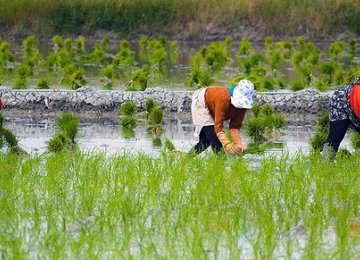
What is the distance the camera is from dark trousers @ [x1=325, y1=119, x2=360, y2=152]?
8523 millimetres

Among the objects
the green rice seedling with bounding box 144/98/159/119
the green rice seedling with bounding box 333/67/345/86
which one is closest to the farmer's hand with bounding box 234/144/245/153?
the green rice seedling with bounding box 144/98/159/119

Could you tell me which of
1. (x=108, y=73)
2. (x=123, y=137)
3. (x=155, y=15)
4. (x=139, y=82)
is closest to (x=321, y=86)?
(x=139, y=82)

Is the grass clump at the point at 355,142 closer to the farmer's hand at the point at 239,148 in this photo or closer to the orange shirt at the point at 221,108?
the orange shirt at the point at 221,108

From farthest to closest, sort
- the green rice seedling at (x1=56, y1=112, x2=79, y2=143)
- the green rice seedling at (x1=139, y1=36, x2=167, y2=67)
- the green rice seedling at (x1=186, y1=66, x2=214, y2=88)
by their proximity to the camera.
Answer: the green rice seedling at (x1=139, y1=36, x2=167, y2=67)
the green rice seedling at (x1=186, y1=66, x2=214, y2=88)
the green rice seedling at (x1=56, y1=112, x2=79, y2=143)

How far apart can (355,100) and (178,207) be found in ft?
6.38

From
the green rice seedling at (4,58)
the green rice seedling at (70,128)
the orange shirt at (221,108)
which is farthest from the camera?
the green rice seedling at (4,58)

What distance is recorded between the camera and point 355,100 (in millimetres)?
8297

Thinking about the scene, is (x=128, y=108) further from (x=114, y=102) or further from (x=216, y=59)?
(x=216, y=59)

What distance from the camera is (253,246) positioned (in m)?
5.87

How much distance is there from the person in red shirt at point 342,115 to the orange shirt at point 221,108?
0.66 meters

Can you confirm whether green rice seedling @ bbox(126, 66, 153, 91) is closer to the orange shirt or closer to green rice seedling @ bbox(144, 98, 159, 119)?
green rice seedling @ bbox(144, 98, 159, 119)

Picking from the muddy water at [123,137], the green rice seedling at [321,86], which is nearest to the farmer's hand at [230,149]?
the muddy water at [123,137]

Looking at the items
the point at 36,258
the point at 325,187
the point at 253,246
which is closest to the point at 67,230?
the point at 36,258

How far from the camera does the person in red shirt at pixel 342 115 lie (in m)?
8.35
